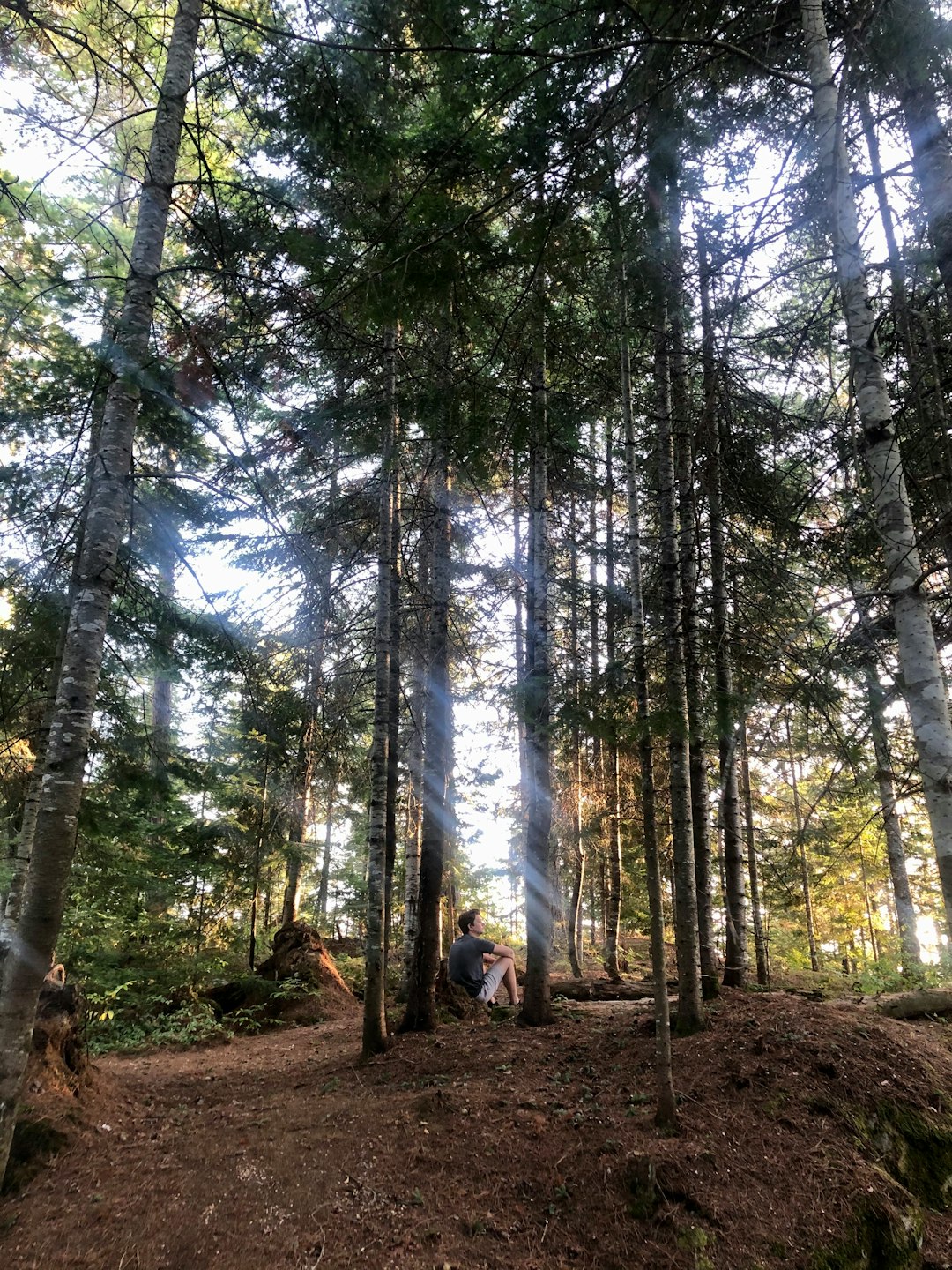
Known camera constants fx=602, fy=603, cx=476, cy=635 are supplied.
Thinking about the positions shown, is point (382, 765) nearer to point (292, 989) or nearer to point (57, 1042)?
point (57, 1042)

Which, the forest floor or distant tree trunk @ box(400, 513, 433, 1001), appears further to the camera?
distant tree trunk @ box(400, 513, 433, 1001)

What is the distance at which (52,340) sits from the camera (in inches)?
338

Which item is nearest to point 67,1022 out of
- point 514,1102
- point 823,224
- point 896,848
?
point 514,1102

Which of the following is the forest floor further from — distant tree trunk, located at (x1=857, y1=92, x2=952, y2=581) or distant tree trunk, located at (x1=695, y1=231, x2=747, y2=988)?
distant tree trunk, located at (x1=857, y1=92, x2=952, y2=581)

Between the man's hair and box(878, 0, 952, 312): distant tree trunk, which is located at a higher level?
box(878, 0, 952, 312): distant tree trunk

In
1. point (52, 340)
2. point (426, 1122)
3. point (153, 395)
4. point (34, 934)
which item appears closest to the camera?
point (34, 934)

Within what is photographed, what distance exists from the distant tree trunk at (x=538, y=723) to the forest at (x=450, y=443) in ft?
0.22

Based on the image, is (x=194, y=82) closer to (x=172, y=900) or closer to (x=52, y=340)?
(x=52, y=340)

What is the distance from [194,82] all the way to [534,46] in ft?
9.60

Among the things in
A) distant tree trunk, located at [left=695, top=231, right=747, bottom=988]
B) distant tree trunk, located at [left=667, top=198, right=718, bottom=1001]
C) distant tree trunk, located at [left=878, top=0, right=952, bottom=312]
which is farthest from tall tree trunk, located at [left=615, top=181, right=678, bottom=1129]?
distant tree trunk, located at [left=878, top=0, right=952, bottom=312]

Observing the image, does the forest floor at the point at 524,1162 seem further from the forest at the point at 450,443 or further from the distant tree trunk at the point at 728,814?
the distant tree trunk at the point at 728,814

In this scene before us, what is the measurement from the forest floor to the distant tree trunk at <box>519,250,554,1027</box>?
1.35m

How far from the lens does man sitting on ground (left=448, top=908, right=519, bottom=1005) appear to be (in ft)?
26.7

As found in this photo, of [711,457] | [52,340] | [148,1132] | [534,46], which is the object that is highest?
[52,340]
